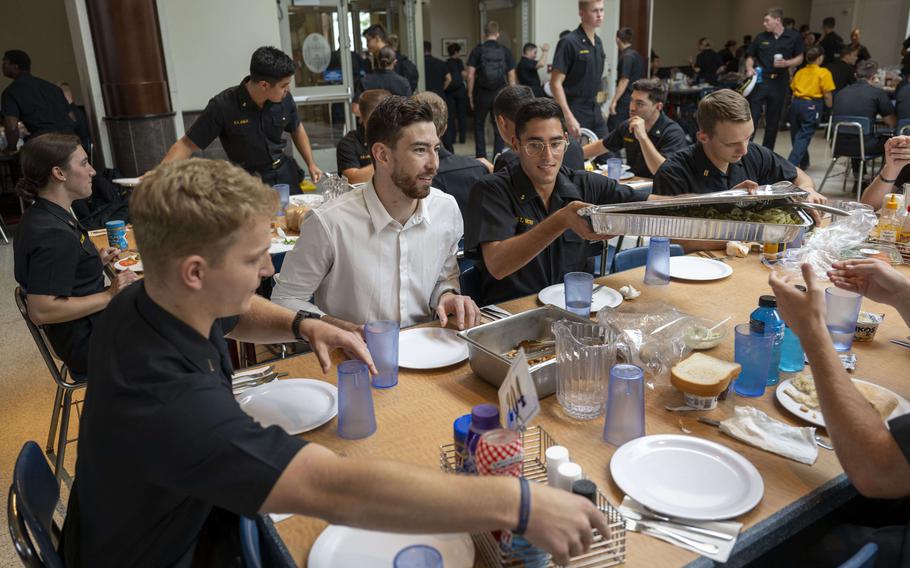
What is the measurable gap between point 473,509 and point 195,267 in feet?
1.99

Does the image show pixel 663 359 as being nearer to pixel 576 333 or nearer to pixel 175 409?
pixel 576 333

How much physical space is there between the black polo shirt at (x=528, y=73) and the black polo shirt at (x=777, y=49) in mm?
2834

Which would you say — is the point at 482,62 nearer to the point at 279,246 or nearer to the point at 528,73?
the point at 528,73

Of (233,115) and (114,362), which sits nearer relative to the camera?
(114,362)

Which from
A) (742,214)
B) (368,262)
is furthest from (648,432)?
(368,262)

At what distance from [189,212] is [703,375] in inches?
47.0

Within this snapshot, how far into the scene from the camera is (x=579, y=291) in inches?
82.4

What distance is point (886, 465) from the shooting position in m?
1.23

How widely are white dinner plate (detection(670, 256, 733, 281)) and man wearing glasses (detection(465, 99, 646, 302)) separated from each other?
14.6 inches

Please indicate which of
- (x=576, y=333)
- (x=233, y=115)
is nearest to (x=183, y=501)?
(x=576, y=333)

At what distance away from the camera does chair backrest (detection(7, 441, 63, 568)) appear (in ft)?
3.93

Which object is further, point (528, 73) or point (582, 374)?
point (528, 73)

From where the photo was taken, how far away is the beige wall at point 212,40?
6398mm

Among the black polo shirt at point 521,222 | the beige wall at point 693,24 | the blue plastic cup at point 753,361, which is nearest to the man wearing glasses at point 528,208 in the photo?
the black polo shirt at point 521,222
